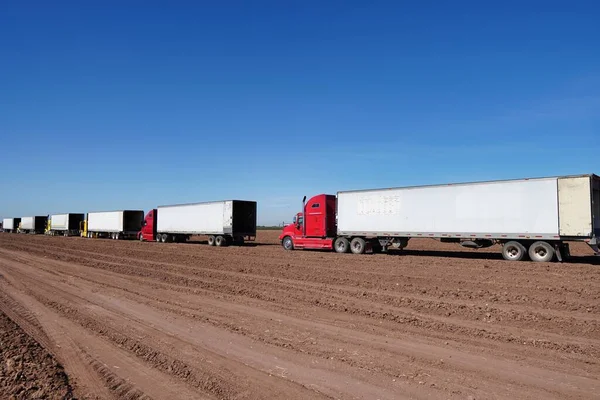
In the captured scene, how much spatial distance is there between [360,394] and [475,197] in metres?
19.2

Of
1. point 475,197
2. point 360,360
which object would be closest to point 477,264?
point 475,197

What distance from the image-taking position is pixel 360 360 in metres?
6.62

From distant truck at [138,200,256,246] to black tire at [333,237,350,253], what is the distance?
38.3 feet

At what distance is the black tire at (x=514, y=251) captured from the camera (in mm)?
21328

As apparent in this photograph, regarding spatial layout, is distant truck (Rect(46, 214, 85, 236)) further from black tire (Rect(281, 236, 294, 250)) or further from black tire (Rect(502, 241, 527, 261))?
black tire (Rect(502, 241, 527, 261))

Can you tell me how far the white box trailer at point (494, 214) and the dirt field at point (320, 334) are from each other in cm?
517

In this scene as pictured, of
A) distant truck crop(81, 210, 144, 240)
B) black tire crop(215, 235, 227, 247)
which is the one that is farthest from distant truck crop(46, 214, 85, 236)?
black tire crop(215, 235, 227, 247)

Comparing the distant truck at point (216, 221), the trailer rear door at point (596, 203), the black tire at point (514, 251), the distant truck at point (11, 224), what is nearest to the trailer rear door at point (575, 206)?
the trailer rear door at point (596, 203)

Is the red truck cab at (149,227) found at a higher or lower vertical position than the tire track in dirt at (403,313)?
higher

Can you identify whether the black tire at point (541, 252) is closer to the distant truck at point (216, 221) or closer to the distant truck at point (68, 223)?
the distant truck at point (216, 221)

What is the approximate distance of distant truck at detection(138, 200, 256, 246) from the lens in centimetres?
3778

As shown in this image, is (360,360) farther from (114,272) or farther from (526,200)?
(526,200)

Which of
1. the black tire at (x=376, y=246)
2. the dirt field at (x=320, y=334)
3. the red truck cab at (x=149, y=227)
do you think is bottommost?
the dirt field at (x=320, y=334)

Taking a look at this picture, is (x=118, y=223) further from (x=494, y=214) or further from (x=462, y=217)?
(x=494, y=214)
